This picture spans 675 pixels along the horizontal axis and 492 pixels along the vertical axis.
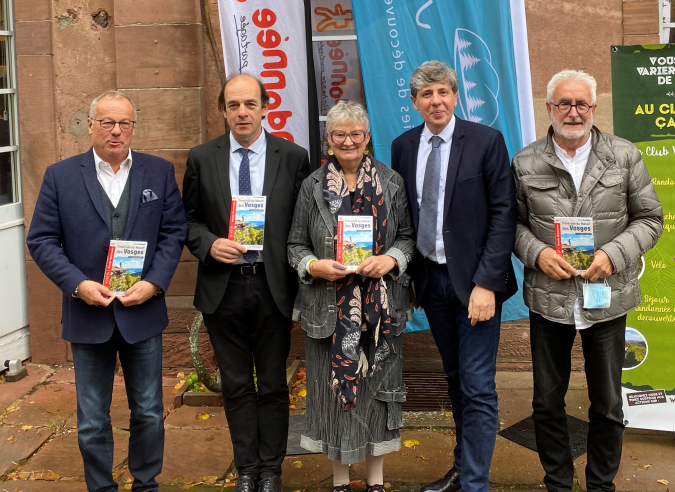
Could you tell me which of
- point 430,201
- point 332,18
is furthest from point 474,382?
point 332,18

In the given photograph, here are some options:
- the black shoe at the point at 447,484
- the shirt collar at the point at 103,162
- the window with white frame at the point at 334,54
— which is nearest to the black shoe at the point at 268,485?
the black shoe at the point at 447,484

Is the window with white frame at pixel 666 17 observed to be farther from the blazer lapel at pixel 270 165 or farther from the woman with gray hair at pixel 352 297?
the blazer lapel at pixel 270 165

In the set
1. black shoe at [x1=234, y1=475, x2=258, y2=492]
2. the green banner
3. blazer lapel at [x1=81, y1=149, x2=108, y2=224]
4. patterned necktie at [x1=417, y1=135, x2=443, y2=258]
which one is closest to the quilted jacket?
patterned necktie at [x1=417, y1=135, x2=443, y2=258]

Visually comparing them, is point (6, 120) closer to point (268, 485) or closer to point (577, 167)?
point (268, 485)

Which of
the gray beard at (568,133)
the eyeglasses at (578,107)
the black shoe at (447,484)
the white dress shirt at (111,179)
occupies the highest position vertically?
the eyeglasses at (578,107)

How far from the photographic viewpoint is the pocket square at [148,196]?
134 inches

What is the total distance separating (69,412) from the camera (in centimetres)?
496

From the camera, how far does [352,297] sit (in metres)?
3.43

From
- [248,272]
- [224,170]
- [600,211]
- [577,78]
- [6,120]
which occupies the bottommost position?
[248,272]

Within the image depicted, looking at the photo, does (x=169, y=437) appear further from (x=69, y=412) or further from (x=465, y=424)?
(x=465, y=424)

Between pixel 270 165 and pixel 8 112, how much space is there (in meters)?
3.15

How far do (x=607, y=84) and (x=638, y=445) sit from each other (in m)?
2.65

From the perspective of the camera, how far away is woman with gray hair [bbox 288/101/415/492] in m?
3.41

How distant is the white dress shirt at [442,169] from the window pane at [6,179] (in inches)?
147
